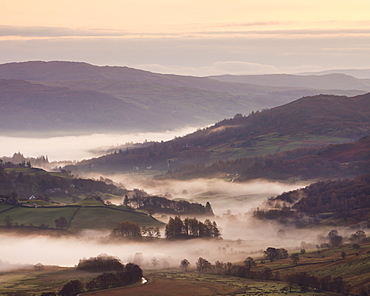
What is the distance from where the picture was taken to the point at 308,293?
18975cm

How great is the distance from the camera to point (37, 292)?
648ft

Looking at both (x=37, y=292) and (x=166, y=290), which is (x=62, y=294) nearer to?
(x=37, y=292)

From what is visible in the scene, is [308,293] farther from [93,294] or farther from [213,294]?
[93,294]

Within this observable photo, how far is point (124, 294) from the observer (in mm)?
195250

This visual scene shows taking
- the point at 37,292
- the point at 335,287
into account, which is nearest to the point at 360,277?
the point at 335,287

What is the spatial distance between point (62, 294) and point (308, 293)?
215ft

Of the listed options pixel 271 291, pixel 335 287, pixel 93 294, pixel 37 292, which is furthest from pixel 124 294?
pixel 335 287

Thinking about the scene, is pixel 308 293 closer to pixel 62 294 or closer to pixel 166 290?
pixel 166 290

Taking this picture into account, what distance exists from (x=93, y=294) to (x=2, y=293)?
25.0 metres

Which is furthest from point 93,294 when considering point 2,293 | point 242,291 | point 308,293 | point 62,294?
point 308,293

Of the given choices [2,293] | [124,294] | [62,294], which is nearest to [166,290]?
[124,294]

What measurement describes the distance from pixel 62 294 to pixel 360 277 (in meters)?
81.3

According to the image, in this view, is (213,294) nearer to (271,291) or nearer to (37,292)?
(271,291)

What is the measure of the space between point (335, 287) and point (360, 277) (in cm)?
1031
